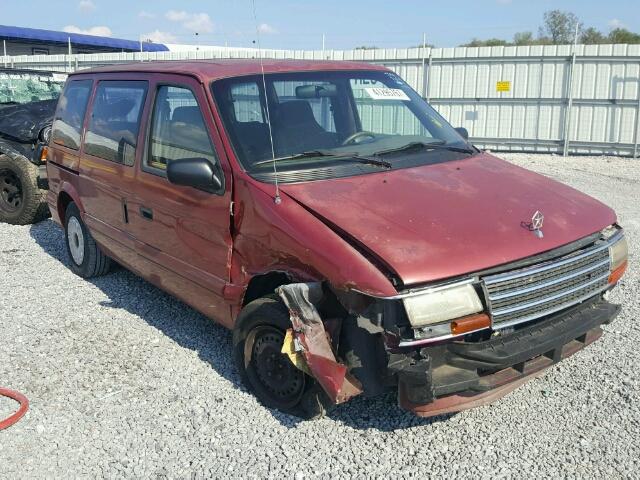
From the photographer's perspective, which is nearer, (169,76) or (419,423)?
(419,423)

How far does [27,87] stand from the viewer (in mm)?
9766

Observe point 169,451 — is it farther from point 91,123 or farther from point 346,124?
point 91,123

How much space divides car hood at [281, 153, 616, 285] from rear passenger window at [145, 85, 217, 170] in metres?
0.86

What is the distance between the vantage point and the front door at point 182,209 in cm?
395

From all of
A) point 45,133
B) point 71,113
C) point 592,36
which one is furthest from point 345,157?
point 592,36

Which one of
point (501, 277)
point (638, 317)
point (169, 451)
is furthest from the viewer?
point (638, 317)

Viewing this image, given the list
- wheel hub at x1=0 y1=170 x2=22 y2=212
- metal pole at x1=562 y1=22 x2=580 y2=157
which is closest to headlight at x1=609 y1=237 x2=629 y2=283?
wheel hub at x1=0 y1=170 x2=22 y2=212

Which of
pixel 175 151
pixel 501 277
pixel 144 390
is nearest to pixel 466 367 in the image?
pixel 501 277

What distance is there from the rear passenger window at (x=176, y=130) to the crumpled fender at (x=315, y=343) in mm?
1176

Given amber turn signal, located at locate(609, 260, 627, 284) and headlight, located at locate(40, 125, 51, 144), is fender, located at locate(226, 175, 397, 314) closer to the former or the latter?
Result: amber turn signal, located at locate(609, 260, 627, 284)

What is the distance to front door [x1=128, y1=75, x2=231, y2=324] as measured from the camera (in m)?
3.95

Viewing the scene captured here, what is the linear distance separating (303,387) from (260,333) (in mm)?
425

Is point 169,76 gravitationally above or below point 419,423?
above

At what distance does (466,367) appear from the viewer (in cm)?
308
